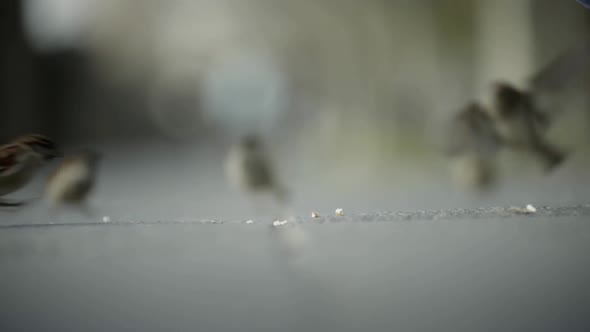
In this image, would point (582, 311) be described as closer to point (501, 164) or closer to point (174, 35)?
point (501, 164)

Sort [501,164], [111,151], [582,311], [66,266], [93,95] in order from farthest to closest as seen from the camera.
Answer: [93,95] < [111,151] < [501,164] < [66,266] < [582,311]

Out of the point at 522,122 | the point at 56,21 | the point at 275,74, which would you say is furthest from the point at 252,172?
the point at 275,74

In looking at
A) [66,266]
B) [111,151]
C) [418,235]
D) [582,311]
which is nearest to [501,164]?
[418,235]

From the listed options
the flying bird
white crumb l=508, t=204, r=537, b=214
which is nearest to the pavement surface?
white crumb l=508, t=204, r=537, b=214

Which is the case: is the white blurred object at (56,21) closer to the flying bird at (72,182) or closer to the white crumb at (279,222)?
the flying bird at (72,182)

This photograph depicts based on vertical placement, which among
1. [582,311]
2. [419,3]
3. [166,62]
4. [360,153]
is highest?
[419,3]

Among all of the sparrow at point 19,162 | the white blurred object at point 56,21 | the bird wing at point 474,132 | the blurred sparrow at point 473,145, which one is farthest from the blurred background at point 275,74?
the sparrow at point 19,162

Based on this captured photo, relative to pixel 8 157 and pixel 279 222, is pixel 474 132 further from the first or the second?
pixel 8 157
